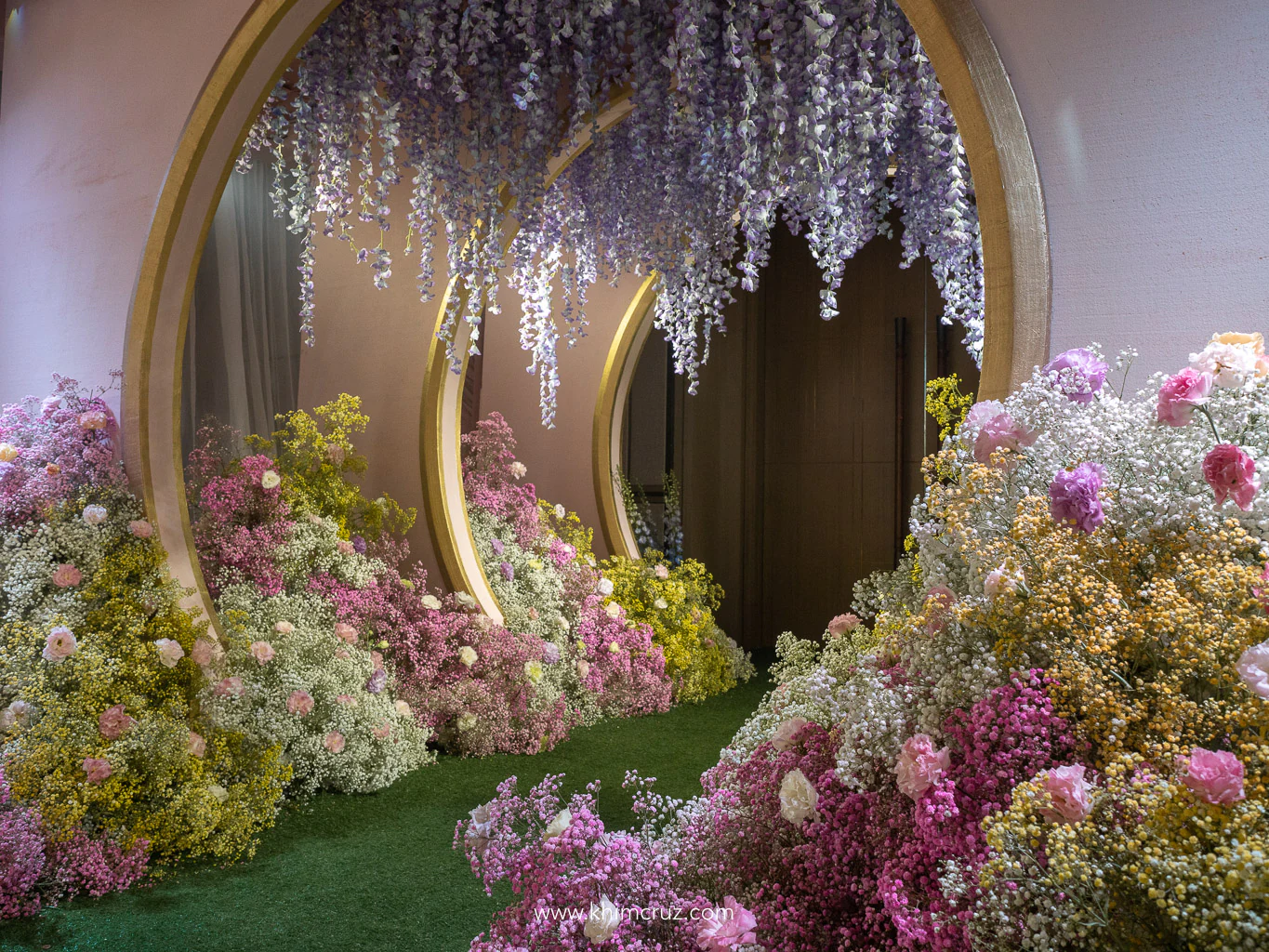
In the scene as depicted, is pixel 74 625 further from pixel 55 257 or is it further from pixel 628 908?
pixel 628 908

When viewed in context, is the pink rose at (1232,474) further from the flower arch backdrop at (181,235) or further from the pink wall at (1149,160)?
the flower arch backdrop at (181,235)

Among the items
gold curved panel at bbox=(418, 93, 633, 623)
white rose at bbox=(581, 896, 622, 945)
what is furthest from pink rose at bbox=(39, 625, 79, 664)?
white rose at bbox=(581, 896, 622, 945)

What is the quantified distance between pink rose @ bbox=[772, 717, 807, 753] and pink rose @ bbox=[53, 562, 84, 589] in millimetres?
2248

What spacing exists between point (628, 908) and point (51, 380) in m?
3.01

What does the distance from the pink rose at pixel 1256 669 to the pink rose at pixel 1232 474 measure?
0.20 meters

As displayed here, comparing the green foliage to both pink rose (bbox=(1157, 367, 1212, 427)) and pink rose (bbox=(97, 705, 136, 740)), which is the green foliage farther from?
pink rose (bbox=(1157, 367, 1212, 427))

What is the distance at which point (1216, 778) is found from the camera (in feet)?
2.95

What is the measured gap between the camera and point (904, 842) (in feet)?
4.09

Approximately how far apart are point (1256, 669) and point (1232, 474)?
0.83ft

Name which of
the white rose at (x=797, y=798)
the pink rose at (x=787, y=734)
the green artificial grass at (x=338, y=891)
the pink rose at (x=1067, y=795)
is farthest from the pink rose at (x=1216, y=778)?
the green artificial grass at (x=338, y=891)

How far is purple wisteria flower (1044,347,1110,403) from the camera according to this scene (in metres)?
1.34

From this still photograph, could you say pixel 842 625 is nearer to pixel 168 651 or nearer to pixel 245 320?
pixel 168 651

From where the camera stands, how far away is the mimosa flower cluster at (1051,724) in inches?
36.0

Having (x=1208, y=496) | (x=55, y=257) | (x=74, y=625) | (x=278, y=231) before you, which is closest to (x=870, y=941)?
(x=1208, y=496)
